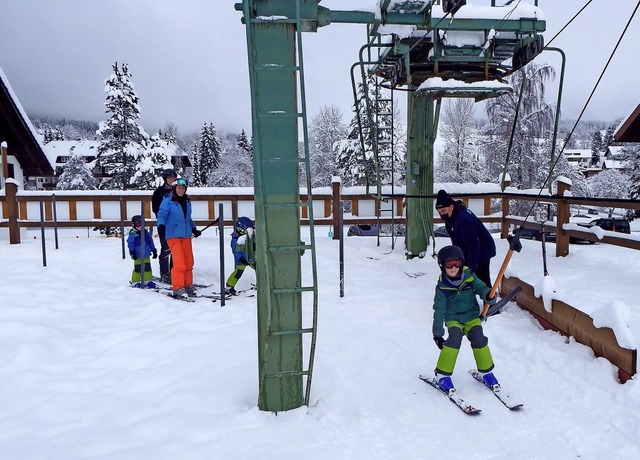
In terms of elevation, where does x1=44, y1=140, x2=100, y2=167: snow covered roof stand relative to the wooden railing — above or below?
above

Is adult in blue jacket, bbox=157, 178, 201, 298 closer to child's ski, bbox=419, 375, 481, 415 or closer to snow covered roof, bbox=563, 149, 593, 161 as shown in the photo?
child's ski, bbox=419, 375, 481, 415

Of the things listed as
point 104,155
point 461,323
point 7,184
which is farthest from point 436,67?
Answer: point 104,155

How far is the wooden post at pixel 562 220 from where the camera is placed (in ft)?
28.1

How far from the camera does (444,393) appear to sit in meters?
4.05

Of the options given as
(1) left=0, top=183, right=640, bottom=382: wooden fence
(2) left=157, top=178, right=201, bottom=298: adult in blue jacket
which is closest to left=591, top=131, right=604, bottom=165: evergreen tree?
(1) left=0, top=183, right=640, bottom=382: wooden fence

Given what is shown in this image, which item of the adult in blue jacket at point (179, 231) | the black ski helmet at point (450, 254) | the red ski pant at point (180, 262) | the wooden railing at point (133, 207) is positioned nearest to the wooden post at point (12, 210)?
the wooden railing at point (133, 207)

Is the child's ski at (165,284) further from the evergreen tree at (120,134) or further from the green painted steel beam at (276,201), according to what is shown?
the evergreen tree at (120,134)

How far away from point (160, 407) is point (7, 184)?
10421mm

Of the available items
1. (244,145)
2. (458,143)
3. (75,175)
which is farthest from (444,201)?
(244,145)

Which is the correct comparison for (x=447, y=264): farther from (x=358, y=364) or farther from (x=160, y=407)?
(x=160, y=407)

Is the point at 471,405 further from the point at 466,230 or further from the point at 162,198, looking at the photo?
the point at 162,198

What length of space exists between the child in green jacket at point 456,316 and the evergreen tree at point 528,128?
22449mm

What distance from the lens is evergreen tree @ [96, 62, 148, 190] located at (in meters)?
29.0

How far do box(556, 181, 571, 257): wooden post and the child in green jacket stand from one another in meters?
5.22
